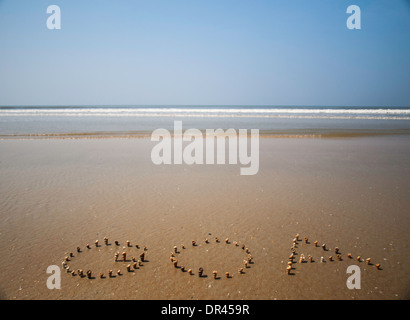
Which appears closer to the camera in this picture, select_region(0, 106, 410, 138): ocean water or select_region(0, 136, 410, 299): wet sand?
select_region(0, 136, 410, 299): wet sand

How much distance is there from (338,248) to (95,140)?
56.3ft

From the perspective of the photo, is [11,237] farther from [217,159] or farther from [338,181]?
[338,181]

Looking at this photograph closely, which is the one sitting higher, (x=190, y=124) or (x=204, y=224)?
(x=190, y=124)

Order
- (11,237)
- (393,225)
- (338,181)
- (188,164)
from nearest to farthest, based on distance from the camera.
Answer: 1. (11,237)
2. (393,225)
3. (338,181)
4. (188,164)

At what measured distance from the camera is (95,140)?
1791 centimetres

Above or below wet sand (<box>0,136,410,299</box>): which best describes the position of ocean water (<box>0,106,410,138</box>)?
above

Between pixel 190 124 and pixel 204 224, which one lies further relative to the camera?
pixel 190 124

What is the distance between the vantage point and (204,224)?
633 centimetres

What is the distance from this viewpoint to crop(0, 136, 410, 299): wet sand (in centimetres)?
429

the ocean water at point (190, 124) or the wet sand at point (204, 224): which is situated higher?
the ocean water at point (190, 124)

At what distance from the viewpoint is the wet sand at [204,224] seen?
4293mm

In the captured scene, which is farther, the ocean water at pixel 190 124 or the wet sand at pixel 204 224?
the ocean water at pixel 190 124
